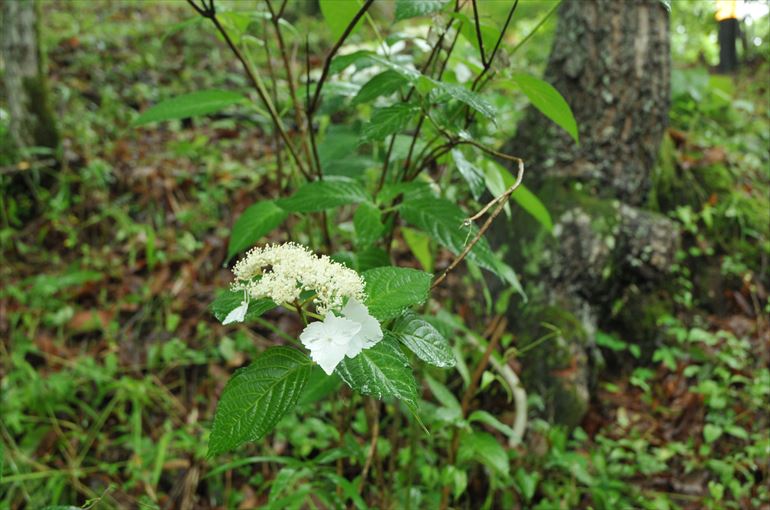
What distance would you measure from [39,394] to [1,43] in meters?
2.23

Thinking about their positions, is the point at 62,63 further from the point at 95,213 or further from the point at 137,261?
the point at 137,261

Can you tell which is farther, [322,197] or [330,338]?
[322,197]

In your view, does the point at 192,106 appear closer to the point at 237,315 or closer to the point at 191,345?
the point at 237,315

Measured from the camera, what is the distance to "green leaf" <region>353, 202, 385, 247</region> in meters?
0.96

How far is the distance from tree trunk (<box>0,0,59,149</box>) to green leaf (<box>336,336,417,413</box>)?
336cm

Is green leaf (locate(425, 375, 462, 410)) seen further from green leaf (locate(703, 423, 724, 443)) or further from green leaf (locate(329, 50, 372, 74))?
green leaf (locate(703, 423, 724, 443))

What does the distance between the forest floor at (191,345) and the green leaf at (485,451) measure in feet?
1.07

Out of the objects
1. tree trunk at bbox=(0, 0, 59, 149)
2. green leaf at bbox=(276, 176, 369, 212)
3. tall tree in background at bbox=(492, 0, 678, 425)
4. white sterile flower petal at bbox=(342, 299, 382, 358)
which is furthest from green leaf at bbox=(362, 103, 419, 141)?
tree trunk at bbox=(0, 0, 59, 149)

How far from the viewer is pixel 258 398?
0.66m

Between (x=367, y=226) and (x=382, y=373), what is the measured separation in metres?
0.38

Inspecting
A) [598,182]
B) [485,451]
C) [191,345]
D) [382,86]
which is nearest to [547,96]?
[382,86]

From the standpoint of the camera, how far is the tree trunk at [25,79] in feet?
10.2

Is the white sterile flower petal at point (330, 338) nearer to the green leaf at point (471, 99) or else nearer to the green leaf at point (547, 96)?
the green leaf at point (471, 99)

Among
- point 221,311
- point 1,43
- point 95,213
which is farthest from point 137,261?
point 221,311
